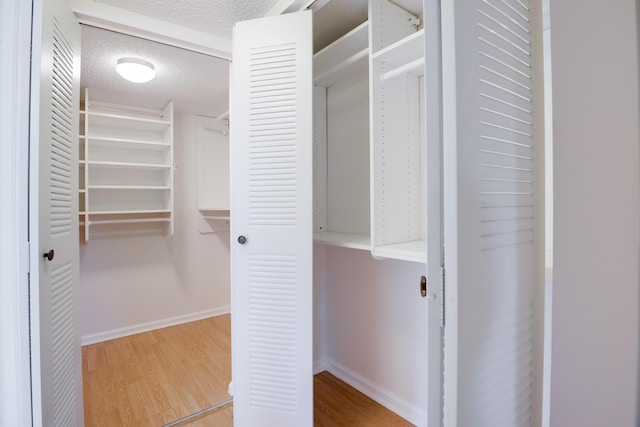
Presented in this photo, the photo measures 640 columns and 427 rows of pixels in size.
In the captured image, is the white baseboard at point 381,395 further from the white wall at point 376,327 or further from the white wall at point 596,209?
the white wall at point 596,209

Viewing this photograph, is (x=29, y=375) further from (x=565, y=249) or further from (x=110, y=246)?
(x=110, y=246)

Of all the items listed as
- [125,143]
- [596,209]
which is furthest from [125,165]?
[596,209]

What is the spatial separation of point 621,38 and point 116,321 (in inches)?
137

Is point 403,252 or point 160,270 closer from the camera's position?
point 403,252

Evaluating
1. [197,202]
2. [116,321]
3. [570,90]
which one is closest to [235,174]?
[570,90]

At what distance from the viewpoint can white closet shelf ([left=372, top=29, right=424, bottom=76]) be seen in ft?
3.82

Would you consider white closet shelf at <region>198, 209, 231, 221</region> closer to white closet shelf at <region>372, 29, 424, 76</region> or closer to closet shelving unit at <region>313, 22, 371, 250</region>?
closet shelving unit at <region>313, 22, 371, 250</region>

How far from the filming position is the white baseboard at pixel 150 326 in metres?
2.54

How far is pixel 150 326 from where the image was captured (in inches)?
110

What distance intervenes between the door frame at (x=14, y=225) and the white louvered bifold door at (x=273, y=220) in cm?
77

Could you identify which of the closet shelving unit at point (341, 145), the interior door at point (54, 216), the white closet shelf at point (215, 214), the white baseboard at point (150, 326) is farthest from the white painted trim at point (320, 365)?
the white closet shelf at point (215, 214)

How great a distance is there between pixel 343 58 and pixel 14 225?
1.70 m

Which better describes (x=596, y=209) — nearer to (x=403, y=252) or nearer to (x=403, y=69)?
(x=403, y=252)

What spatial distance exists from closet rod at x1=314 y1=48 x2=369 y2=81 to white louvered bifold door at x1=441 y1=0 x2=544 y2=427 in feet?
2.81
